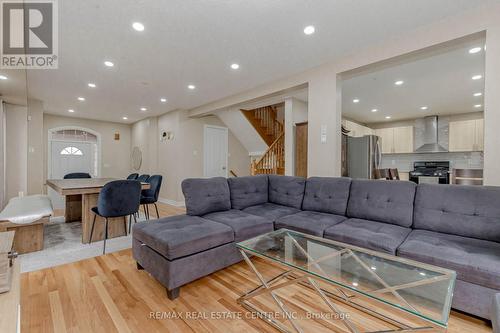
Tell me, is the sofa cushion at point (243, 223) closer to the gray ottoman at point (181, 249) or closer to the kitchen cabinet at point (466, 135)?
the gray ottoman at point (181, 249)

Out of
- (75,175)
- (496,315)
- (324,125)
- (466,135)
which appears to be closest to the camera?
(496,315)

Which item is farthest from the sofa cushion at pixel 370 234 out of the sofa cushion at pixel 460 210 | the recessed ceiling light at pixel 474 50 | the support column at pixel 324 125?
the recessed ceiling light at pixel 474 50

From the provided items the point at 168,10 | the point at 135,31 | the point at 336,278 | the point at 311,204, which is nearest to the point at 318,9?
the point at 168,10

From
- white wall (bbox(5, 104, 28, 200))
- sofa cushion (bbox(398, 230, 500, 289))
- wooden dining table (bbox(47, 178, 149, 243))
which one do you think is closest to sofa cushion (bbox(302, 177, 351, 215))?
sofa cushion (bbox(398, 230, 500, 289))

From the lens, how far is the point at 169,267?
1810 mm

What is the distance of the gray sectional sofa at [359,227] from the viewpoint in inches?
62.9

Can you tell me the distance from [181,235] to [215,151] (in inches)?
202

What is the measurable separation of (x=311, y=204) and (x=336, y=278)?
1667 mm

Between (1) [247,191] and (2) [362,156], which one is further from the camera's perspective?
(2) [362,156]

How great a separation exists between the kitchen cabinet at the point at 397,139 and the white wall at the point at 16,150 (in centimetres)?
975

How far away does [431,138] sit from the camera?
645 cm

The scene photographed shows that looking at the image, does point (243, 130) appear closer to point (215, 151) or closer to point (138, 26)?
point (215, 151)

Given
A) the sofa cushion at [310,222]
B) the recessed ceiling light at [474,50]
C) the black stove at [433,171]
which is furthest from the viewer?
the black stove at [433,171]

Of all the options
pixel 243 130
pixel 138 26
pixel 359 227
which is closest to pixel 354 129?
pixel 243 130
